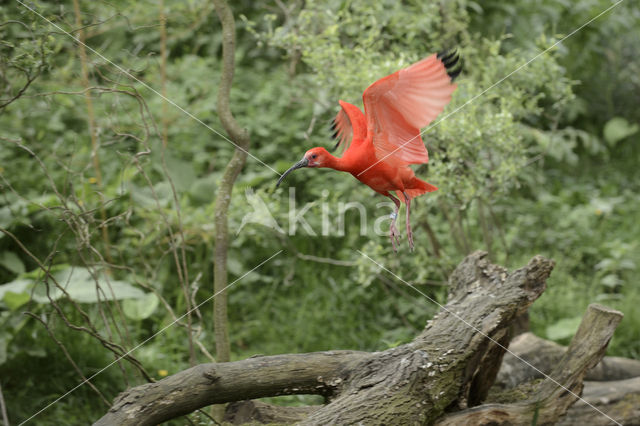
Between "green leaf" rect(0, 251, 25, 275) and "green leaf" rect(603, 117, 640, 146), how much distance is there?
16.6ft

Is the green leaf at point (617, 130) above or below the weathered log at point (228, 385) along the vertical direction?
above

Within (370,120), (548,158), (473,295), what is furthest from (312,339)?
(548,158)

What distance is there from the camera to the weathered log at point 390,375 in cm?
205

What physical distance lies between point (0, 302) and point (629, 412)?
3182 millimetres

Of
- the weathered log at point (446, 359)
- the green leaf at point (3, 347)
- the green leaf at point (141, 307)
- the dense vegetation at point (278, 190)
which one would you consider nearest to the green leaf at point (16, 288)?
the dense vegetation at point (278, 190)

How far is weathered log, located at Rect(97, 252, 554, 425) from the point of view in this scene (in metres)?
2.05

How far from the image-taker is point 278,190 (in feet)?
11.8

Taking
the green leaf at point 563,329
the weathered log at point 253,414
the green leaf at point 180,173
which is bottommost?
the green leaf at point 563,329

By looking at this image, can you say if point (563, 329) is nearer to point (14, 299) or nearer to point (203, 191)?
point (203, 191)

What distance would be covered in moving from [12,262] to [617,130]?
5.15 m

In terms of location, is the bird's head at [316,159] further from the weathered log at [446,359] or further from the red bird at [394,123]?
the weathered log at [446,359]

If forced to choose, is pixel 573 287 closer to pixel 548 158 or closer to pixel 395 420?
pixel 548 158

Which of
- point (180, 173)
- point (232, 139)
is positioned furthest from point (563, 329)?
point (180, 173)

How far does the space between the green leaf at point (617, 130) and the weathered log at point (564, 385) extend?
3.83 meters
